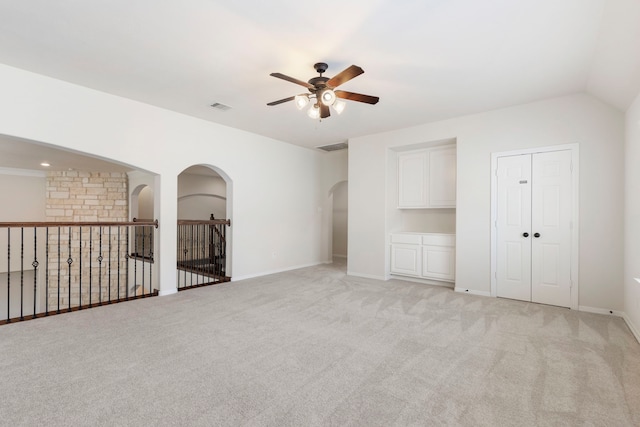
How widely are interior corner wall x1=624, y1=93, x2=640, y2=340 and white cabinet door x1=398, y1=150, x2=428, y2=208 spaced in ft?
8.62

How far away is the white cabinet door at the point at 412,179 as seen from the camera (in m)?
5.57

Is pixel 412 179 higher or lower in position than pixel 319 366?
higher

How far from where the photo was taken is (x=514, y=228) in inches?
171

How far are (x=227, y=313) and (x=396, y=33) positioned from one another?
3.51 meters

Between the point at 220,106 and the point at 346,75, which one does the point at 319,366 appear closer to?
the point at 346,75

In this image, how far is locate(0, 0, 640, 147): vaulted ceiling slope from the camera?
90.9 inches

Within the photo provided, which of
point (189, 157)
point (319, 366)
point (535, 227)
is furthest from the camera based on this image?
point (189, 157)

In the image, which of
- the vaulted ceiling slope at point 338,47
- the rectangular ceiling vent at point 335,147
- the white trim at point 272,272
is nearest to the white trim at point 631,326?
the vaulted ceiling slope at point 338,47

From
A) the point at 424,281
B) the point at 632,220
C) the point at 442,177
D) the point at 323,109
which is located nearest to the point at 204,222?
the point at 323,109

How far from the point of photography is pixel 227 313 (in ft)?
12.1

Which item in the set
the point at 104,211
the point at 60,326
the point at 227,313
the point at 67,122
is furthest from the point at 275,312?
the point at 104,211

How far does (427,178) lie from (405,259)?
1.56m

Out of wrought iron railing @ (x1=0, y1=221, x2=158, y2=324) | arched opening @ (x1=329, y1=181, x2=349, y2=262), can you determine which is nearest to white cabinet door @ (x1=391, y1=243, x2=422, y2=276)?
arched opening @ (x1=329, y1=181, x2=349, y2=262)

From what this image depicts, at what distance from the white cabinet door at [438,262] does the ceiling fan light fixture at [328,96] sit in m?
3.43
